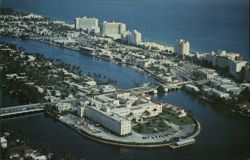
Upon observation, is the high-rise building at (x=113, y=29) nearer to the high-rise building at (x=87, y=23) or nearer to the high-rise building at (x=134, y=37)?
the high-rise building at (x=87, y=23)

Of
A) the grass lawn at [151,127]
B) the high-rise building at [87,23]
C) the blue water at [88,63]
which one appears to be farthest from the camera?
the high-rise building at [87,23]

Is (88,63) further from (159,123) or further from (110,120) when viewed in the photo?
(110,120)

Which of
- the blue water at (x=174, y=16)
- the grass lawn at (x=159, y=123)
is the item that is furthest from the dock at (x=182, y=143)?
the blue water at (x=174, y=16)

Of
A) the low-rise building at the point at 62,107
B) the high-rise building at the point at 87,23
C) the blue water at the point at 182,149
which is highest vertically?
the high-rise building at the point at 87,23

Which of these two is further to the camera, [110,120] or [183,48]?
[183,48]

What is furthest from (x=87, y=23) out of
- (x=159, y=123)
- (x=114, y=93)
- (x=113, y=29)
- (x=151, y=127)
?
(x=151, y=127)

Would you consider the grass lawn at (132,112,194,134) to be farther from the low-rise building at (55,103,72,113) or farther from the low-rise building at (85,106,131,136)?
the low-rise building at (55,103,72,113)
